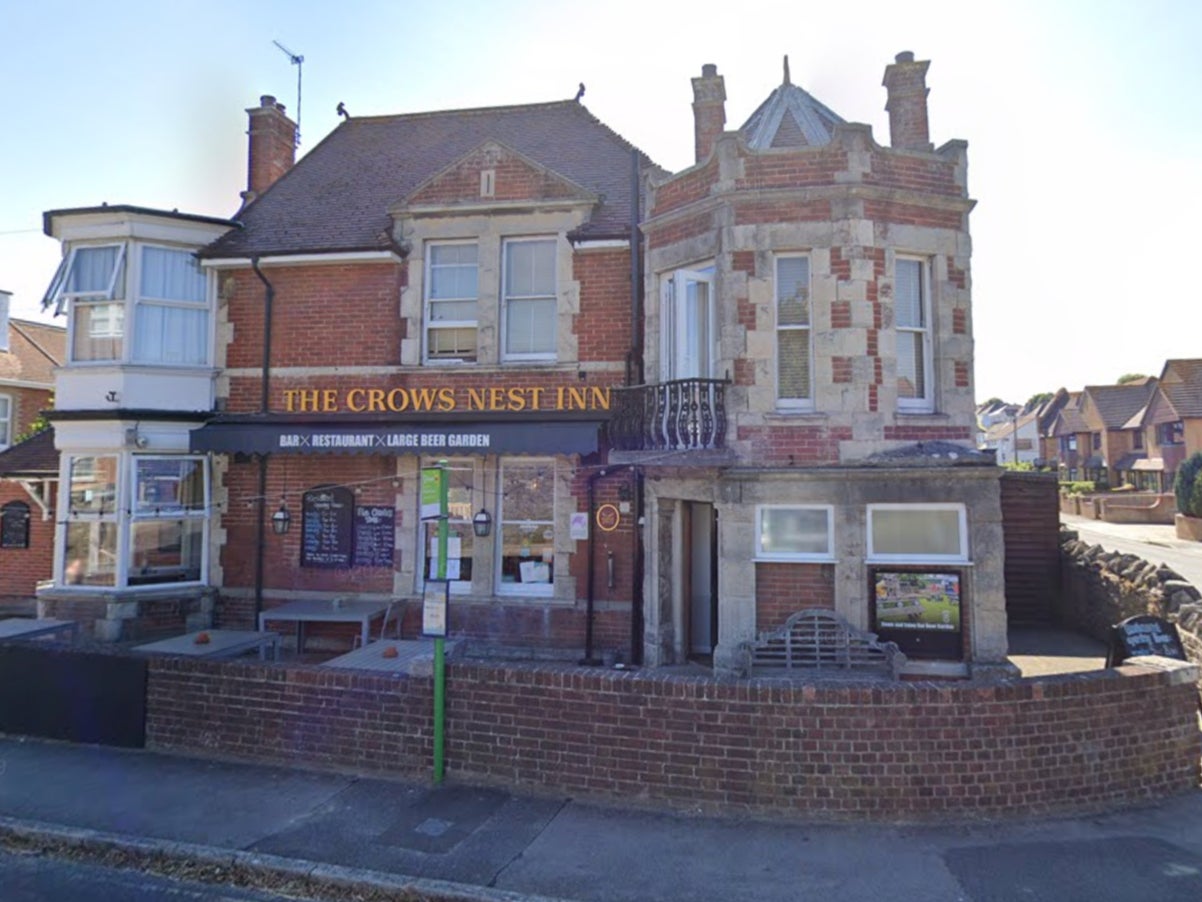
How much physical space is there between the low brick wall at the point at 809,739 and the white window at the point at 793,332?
14.2 feet

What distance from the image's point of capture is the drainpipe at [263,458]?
11586 mm

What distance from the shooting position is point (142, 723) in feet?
23.2

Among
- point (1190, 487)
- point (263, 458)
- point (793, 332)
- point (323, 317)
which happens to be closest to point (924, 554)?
point (793, 332)

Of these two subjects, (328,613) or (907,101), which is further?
(328,613)

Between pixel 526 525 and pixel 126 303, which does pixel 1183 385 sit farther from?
pixel 126 303

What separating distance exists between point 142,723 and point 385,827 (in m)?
3.37

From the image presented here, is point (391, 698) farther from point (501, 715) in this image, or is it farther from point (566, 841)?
point (566, 841)

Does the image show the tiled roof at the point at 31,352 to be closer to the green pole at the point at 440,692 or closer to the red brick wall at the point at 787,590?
the green pole at the point at 440,692

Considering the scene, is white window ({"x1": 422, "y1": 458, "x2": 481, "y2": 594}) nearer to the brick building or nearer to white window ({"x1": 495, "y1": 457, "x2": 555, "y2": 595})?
the brick building

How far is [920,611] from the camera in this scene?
8602 mm

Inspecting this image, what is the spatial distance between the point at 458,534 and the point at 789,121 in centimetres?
808

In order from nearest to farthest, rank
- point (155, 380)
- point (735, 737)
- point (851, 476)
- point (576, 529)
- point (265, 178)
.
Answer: point (735, 737), point (851, 476), point (576, 529), point (155, 380), point (265, 178)

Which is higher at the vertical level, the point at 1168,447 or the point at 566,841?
the point at 1168,447

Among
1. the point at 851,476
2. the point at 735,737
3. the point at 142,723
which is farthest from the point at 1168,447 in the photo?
the point at 142,723
